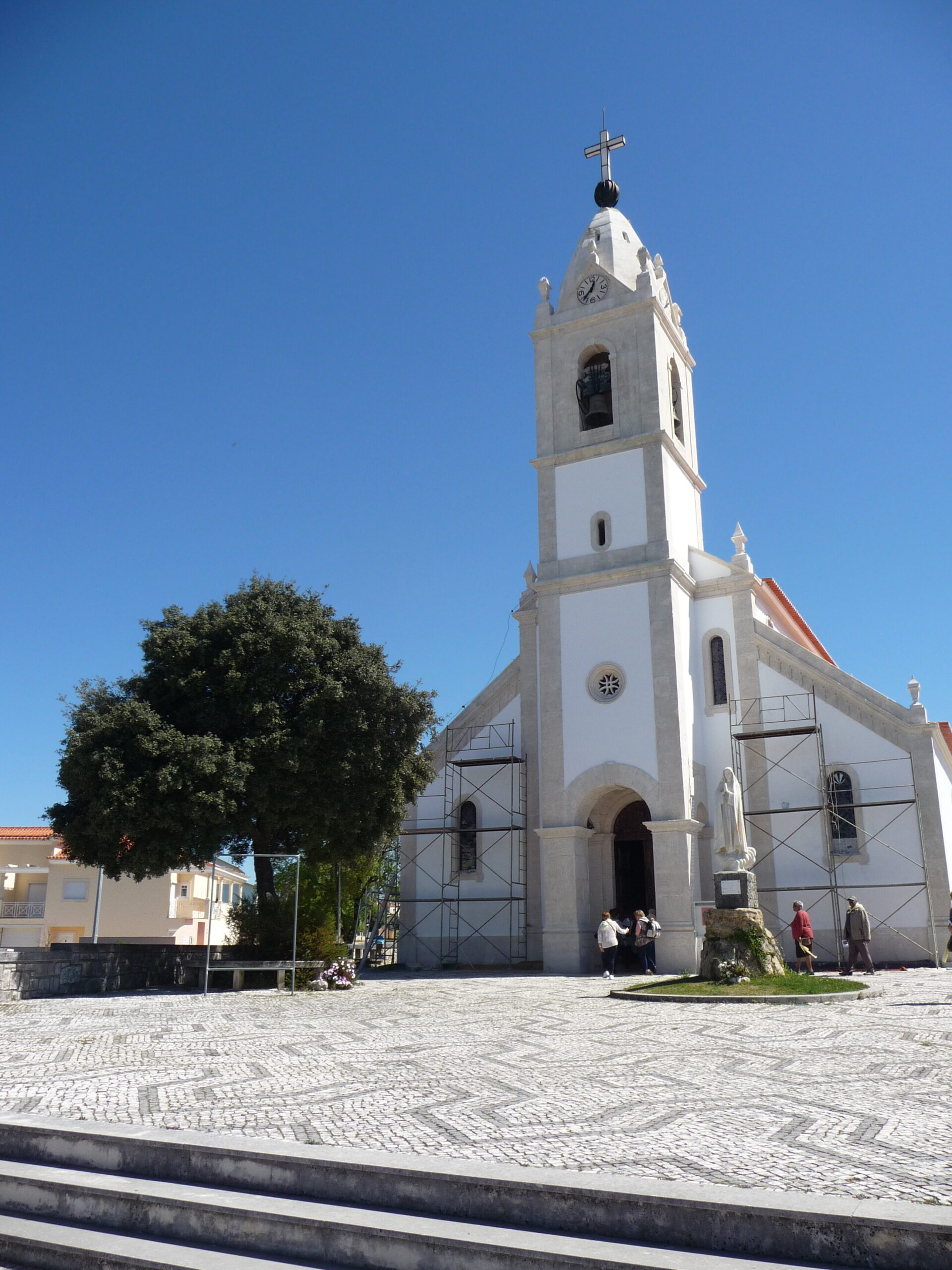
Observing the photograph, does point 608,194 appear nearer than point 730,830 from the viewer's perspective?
No

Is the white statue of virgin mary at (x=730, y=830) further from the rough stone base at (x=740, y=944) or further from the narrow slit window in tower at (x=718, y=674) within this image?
the narrow slit window in tower at (x=718, y=674)

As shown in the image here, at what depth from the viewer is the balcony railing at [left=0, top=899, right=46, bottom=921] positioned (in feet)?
141

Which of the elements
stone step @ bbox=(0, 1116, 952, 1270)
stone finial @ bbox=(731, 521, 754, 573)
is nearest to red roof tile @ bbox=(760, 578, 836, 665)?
stone finial @ bbox=(731, 521, 754, 573)

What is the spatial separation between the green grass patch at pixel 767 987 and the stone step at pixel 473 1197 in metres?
10.8

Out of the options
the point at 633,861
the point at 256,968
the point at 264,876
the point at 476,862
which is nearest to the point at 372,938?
the point at 476,862

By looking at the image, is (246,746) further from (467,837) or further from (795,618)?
(795,618)

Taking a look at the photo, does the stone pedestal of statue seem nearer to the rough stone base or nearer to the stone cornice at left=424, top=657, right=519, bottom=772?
the rough stone base

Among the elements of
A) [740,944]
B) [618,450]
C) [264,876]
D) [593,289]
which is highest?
[593,289]

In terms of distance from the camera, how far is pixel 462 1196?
471 cm

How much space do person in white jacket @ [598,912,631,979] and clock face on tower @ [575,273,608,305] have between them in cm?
1789

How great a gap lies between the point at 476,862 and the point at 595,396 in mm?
14153

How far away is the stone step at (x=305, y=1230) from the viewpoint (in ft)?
13.6

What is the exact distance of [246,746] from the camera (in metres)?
20.5

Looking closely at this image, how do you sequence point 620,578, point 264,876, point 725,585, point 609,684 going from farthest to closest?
1. point 725,585
2. point 620,578
3. point 609,684
4. point 264,876
